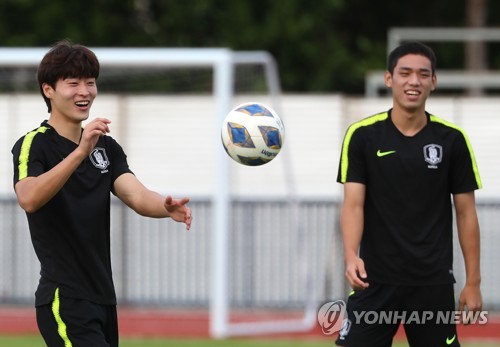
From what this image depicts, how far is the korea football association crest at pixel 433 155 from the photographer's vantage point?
657 cm

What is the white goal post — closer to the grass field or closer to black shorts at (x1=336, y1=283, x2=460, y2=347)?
the grass field

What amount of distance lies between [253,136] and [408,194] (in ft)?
3.05

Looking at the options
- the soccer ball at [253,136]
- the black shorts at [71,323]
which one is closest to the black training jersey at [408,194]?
the soccer ball at [253,136]

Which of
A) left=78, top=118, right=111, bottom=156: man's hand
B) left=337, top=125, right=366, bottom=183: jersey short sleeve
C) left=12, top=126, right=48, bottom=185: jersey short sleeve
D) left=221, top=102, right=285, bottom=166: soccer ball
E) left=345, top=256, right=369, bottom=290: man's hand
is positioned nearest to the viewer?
left=78, top=118, right=111, bottom=156: man's hand

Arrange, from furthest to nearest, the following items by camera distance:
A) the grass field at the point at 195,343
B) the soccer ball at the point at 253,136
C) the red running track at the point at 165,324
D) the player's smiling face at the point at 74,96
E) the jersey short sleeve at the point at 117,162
Result: the red running track at the point at 165,324
the grass field at the point at 195,343
the soccer ball at the point at 253,136
the jersey short sleeve at the point at 117,162
the player's smiling face at the point at 74,96

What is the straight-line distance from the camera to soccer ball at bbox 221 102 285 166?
6.89 m

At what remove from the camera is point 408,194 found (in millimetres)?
6555

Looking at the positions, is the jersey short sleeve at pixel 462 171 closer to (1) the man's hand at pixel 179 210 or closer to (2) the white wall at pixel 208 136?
(1) the man's hand at pixel 179 210

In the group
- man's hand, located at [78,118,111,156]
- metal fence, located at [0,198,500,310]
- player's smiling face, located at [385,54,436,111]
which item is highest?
player's smiling face, located at [385,54,436,111]

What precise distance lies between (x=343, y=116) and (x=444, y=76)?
109 inches

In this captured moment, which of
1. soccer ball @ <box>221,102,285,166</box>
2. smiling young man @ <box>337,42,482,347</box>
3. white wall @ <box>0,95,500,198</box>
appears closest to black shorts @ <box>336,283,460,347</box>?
smiling young man @ <box>337,42,482,347</box>

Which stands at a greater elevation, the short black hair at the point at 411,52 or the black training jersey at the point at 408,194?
the short black hair at the point at 411,52

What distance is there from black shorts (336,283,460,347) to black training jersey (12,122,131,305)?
4.53 ft

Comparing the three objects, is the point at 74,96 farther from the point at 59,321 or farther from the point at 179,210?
the point at 59,321
